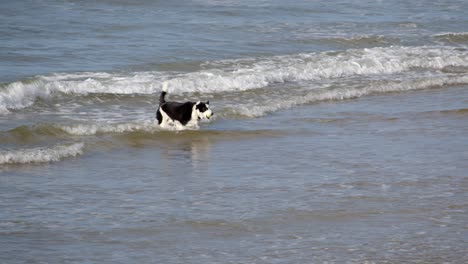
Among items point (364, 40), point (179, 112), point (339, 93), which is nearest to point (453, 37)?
point (364, 40)

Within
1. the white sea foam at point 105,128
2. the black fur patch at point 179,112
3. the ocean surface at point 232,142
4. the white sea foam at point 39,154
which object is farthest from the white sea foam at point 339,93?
the white sea foam at point 39,154

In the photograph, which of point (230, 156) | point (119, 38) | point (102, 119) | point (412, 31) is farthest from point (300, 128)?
point (412, 31)

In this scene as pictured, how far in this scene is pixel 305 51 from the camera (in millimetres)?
21141

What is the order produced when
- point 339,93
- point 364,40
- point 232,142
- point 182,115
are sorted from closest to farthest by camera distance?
point 232,142 → point 182,115 → point 339,93 → point 364,40

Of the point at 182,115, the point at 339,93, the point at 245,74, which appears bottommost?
the point at 339,93

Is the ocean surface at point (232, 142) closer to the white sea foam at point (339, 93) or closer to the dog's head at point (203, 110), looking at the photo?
the white sea foam at point (339, 93)

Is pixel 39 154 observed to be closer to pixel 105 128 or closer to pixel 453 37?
pixel 105 128

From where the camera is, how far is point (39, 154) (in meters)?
11.4

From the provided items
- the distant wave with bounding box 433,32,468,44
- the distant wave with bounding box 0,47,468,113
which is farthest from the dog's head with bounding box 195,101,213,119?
the distant wave with bounding box 433,32,468,44

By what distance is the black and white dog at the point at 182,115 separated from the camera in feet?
43.6

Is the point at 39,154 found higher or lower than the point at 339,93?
higher

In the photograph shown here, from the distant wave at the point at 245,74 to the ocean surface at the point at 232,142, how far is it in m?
0.04

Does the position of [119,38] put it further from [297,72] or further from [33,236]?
[33,236]

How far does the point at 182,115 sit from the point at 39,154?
2554 millimetres
